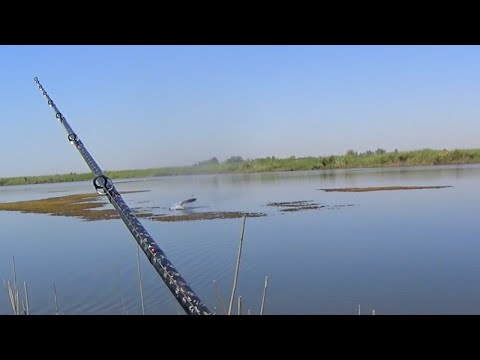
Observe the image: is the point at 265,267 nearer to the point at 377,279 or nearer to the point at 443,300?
the point at 377,279

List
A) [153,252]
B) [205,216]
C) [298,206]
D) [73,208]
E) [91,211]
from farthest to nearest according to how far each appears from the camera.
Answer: [73,208]
[91,211]
[298,206]
[205,216]
[153,252]

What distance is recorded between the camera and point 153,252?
23.4 inches

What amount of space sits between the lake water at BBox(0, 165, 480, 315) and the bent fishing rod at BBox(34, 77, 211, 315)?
199 centimetres

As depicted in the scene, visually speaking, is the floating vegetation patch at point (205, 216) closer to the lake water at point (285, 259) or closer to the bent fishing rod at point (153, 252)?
the lake water at point (285, 259)

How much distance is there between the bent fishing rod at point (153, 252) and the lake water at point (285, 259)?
199 cm

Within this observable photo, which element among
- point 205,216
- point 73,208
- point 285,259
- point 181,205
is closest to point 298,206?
point 205,216

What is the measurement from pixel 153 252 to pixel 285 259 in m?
5.37

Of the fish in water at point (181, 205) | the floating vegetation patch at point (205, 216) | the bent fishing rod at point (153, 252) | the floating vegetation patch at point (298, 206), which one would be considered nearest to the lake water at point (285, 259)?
the floating vegetation patch at point (298, 206)

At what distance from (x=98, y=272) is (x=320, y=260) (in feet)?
8.51

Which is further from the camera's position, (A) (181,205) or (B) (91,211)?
(A) (181,205)

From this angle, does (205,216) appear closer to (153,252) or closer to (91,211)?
(91,211)

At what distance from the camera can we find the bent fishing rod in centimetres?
55

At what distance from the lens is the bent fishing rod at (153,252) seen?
0.55m
